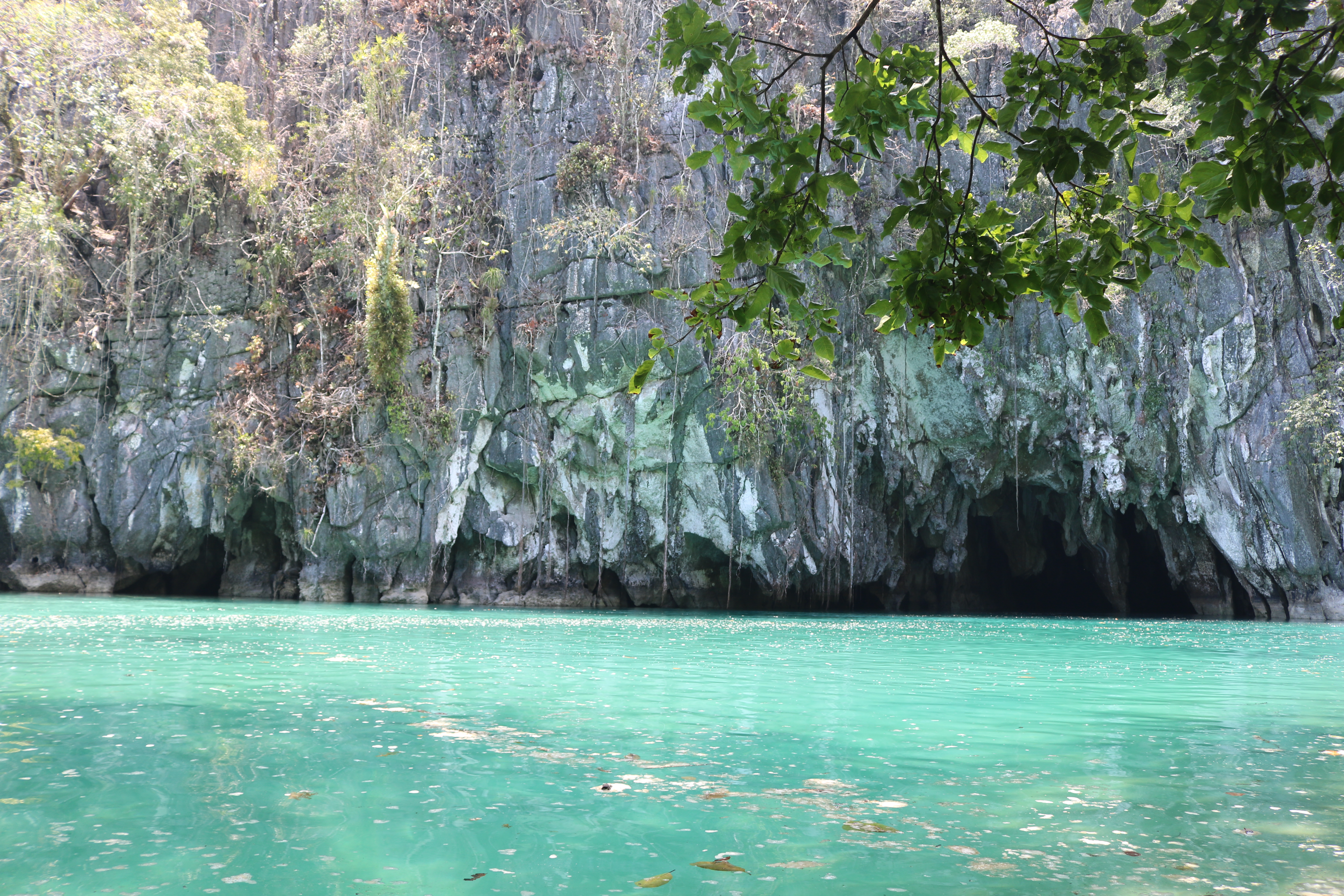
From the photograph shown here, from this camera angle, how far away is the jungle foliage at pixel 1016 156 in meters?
1.80

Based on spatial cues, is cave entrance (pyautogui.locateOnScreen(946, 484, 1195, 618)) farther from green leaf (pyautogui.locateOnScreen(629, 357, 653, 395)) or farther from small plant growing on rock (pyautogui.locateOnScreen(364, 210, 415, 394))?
green leaf (pyautogui.locateOnScreen(629, 357, 653, 395))

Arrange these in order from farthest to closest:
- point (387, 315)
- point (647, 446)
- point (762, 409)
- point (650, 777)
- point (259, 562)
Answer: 1. point (259, 562)
2. point (387, 315)
3. point (647, 446)
4. point (762, 409)
5. point (650, 777)

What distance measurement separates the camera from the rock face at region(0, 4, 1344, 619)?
16969mm

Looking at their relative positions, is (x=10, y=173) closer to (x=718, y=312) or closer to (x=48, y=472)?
(x=48, y=472)

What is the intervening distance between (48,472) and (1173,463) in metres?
22.4

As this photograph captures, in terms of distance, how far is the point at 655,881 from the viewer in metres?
2.26

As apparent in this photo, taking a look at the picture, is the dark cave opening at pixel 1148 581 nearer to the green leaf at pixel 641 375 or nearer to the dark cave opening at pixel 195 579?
the green leaf at pixel 641 375

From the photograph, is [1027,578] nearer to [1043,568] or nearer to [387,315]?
[1043,568]

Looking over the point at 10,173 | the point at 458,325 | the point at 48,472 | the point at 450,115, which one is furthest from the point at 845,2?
the point at 48,472

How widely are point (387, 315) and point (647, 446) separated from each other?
5.94 meters

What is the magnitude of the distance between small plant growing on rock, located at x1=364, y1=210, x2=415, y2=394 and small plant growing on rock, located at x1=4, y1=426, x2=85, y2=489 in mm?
6356

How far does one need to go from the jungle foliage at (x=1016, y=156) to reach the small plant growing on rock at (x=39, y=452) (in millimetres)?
20213

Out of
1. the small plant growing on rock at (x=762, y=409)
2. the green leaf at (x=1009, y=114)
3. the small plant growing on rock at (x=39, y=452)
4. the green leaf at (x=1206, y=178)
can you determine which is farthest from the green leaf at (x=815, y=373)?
the small plant growing on rock at (x=39, y=452)

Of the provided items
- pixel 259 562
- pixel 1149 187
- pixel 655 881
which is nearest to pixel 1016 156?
pixel 1149 187
